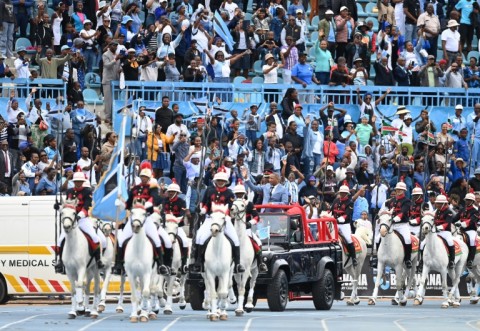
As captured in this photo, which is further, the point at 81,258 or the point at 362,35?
the point at 362,35

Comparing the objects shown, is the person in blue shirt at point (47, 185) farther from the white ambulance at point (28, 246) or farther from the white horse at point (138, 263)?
the white horse at point (138, 263)

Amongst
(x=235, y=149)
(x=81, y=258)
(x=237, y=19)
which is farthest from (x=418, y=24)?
(x=81, y=258)

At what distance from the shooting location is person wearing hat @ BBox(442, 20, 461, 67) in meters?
51.1

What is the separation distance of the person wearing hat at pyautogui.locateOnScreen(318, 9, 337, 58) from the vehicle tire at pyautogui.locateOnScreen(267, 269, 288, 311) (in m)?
15.2

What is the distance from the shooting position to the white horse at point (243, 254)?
32344 mm

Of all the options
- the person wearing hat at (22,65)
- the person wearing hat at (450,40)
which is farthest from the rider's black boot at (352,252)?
the person wearing hat at (450,40)

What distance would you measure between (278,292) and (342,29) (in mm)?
16696

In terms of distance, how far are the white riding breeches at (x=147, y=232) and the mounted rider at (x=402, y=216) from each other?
830cm

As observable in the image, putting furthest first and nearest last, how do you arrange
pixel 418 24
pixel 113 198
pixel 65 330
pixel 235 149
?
pixel 418 24
pixel 235 149
pixel 113 198
pixel 65 330

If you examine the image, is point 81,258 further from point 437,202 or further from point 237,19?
point 237,19

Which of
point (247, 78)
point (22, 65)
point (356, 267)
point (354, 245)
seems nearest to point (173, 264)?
point (354, 245)

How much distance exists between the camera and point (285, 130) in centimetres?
4575

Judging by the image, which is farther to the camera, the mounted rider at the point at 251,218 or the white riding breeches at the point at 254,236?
the white riding breeches at the point at 254,236

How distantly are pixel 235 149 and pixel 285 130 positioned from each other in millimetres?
2378
